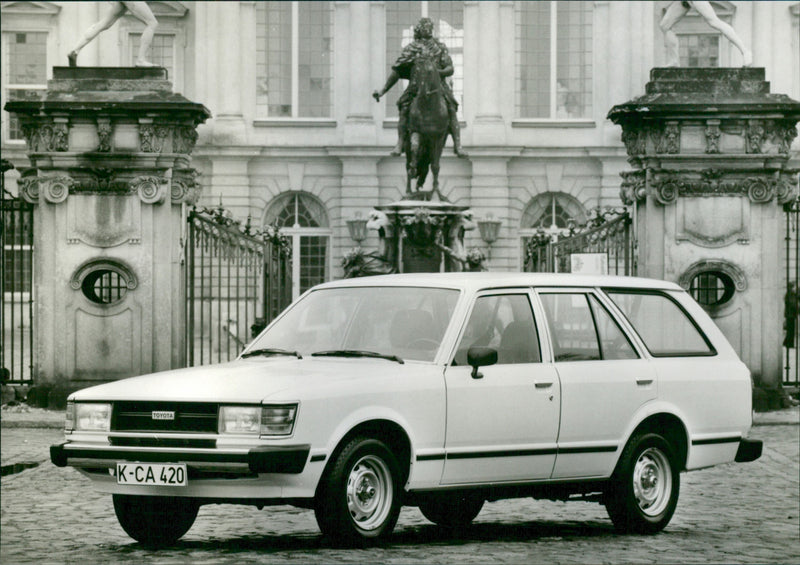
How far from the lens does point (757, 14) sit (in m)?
49.8

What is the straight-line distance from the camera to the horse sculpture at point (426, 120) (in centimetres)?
2094

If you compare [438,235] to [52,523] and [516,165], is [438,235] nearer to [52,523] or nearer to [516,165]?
[52,523]

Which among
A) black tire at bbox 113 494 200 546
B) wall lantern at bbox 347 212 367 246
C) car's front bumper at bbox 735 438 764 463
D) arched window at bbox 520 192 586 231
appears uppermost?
arched window at bbox 520 192 586 231

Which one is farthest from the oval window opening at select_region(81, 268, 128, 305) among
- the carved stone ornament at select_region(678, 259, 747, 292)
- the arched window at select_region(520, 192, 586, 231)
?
the arched window at select_region(520, 192, 586, 231)

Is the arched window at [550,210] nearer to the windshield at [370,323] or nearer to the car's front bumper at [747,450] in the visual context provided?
the car's front bumper at [747,450]

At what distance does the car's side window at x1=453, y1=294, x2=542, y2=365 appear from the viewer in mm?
10000

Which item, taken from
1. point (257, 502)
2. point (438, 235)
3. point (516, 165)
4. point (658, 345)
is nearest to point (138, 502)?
point (257, 502)

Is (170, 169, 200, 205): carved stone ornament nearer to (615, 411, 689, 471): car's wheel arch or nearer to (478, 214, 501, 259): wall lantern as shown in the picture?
(615, 411, 689, 471): car's wheel arch

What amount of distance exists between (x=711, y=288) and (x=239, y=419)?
40.8 ft

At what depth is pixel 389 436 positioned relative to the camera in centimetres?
934

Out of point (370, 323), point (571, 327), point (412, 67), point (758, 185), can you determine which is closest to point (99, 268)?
point (412, 67)

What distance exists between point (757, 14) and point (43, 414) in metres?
35.1

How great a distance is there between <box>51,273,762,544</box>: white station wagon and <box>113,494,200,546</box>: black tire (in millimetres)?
11

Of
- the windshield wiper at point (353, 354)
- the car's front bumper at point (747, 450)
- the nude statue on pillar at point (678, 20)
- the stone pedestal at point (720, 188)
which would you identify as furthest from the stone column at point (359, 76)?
the windshield wiper at point (353, 354)
